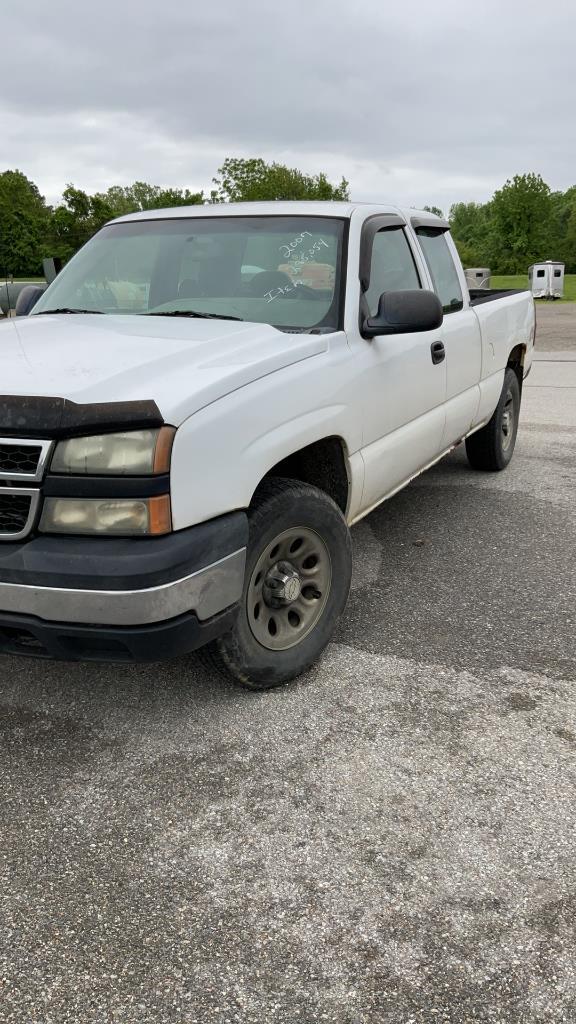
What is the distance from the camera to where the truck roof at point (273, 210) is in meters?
3.95

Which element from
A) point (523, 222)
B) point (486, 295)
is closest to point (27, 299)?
point (486, 295)

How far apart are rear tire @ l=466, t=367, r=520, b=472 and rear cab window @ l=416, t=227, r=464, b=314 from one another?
1.09 meters

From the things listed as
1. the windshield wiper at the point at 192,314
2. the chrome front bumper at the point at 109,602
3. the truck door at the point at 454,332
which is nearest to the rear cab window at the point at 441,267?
the truck door at the point at 454,332

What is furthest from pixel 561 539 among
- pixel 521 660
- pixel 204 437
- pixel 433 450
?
pixel 204 437

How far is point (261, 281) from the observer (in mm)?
3691

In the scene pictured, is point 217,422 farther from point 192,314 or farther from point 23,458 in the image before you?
point 192,314

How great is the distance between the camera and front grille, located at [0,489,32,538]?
2469mm

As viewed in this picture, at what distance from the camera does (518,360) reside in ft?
21.0

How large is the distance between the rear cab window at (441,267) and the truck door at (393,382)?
10.7 inches

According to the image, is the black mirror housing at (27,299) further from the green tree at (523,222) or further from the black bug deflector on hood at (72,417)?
the green tree at (523,222)

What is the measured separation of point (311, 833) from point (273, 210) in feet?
9.57

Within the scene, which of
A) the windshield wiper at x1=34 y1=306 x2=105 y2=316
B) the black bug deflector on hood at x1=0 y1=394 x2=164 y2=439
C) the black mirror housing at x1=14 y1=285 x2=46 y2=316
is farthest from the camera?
the black mirror housing at x1=14 y1=285 x2=46 y2=316

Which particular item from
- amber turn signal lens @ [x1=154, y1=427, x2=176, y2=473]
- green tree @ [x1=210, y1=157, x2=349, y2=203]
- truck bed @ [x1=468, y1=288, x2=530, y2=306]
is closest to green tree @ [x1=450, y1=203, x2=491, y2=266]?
green tree @ [x1=210, y1=157, x2=349, y2=203]

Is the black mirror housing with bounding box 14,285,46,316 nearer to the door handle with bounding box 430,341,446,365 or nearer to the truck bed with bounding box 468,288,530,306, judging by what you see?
the door handle with bounding box 430,341,446,365
